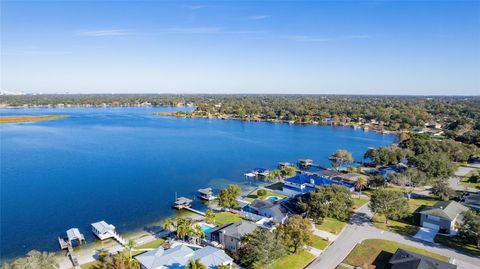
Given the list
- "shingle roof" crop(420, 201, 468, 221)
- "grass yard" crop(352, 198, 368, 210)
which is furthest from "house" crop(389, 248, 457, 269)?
"grass yard" crop(352, 198, 368, 210)

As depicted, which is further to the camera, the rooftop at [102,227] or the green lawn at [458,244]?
the rooftop at [102,227]

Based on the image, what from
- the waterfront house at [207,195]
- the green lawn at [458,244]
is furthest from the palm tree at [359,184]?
the waterfront house at [207,195]

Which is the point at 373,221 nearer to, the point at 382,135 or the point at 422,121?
the point at 382,135

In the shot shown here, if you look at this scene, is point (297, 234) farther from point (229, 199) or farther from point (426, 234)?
point (426, 234)

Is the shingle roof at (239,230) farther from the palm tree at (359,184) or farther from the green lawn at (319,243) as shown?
the palm tree at (359,184)

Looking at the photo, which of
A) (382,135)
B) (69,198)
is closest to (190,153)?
(69,198)

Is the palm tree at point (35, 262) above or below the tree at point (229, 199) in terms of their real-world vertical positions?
above
